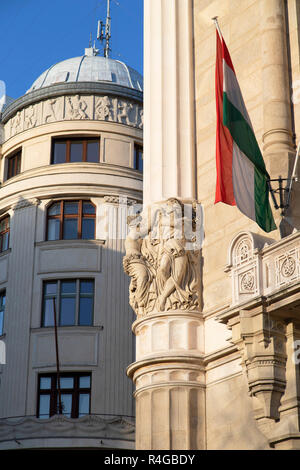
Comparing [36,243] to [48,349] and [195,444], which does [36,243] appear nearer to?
[48,349]

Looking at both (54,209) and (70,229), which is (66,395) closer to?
(70,229)

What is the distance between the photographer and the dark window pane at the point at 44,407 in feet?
118

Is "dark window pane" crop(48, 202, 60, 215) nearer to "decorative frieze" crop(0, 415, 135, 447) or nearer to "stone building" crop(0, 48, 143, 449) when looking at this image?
"stone building" crop(0, 48, 143, 449)

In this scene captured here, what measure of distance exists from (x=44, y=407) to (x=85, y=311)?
12.9 ft

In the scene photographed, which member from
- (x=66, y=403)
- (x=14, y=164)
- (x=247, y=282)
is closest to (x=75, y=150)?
(x=14, y=164)

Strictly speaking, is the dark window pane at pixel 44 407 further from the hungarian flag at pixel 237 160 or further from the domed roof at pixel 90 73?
A: the hungarian flag at pixel 237 160

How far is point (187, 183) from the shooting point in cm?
2186

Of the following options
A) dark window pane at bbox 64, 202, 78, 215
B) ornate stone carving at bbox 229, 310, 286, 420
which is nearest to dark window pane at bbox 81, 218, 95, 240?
dark window pane at bbox 64, 202, 78, 215

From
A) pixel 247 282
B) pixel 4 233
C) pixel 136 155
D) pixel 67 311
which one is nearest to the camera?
pixel 247 282

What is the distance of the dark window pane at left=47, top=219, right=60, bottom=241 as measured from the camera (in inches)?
1537

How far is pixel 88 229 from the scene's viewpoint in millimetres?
39062

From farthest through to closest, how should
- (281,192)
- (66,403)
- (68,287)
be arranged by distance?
(68,287), (66,403), (281,192)

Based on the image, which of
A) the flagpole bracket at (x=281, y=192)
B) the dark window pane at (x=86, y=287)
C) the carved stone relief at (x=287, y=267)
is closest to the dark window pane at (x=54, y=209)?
the dark window pane at (x=86, y=287)

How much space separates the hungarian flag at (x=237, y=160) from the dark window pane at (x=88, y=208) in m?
20.4
